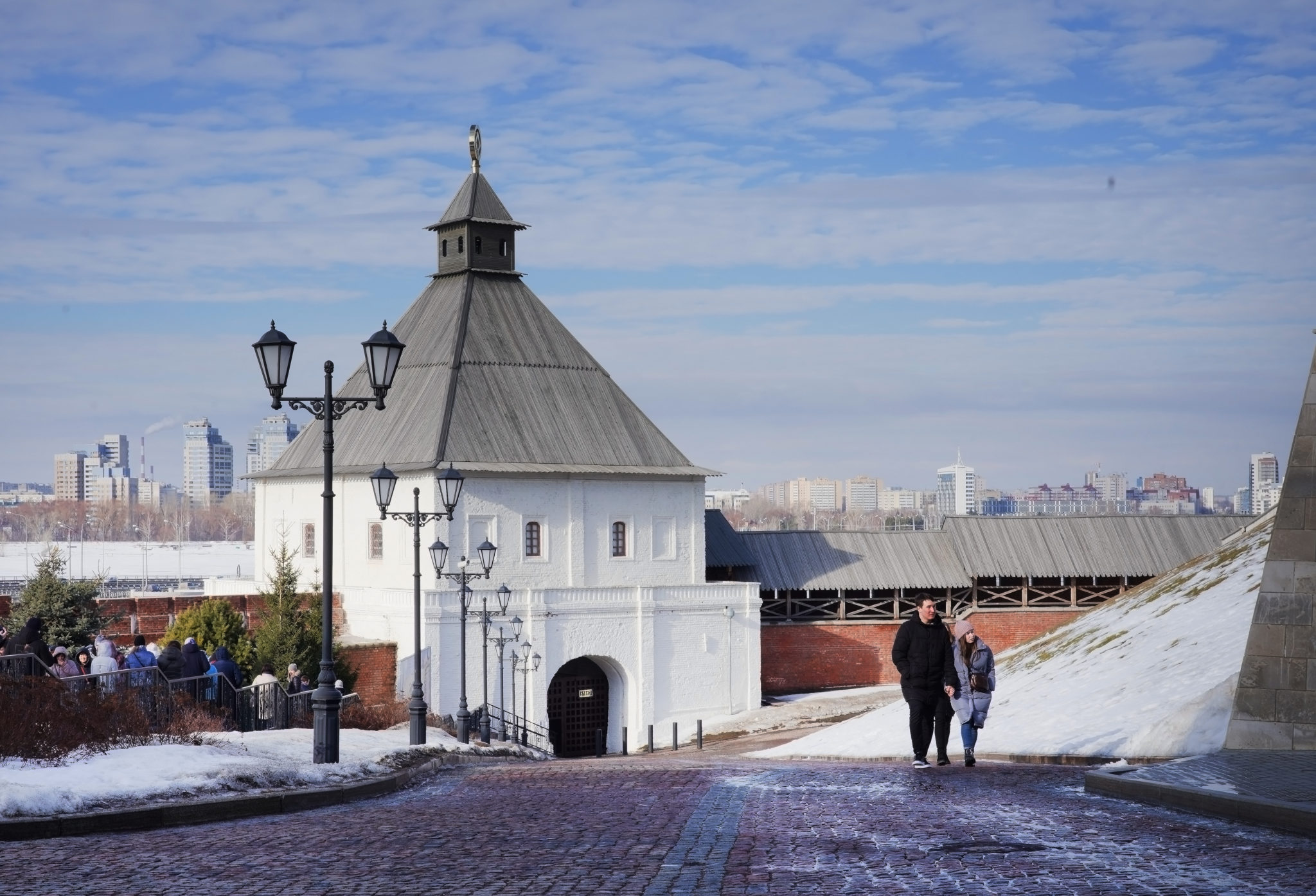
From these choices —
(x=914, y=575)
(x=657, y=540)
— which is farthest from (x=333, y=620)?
(x=914, y=575)

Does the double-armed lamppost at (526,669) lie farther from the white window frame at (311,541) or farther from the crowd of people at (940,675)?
the crowd of people at (940,675)

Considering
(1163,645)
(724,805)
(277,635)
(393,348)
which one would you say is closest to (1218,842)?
(724,805)

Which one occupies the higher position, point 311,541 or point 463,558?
point 311,541

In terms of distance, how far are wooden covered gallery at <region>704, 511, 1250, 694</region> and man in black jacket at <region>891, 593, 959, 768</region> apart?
36.4 meters

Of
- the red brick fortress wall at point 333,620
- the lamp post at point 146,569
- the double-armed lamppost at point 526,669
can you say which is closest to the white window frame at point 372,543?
the red brick fortress wall at point 333,620

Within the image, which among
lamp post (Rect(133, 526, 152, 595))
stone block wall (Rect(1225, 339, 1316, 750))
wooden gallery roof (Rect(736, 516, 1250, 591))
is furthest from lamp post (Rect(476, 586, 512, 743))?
lamp post (Rect(133, 526, 152, 595))

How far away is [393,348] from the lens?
17234mm

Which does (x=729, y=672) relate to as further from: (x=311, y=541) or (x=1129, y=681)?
(x=1129, y=681)

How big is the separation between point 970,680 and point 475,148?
140ft

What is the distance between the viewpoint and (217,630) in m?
41.0

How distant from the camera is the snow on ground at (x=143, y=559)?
140875mm

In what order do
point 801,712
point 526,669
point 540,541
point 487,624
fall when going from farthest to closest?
point 540,541, point 801,712, point 526,669, point 487,624

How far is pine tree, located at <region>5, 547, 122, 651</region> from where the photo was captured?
37.3m

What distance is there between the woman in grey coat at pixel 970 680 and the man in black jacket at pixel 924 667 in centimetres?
14
